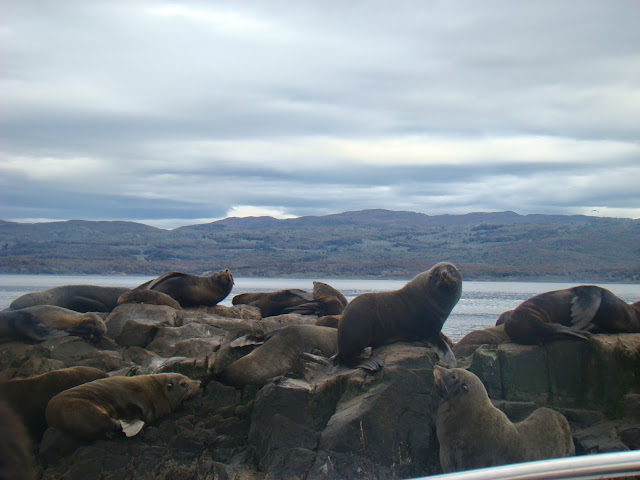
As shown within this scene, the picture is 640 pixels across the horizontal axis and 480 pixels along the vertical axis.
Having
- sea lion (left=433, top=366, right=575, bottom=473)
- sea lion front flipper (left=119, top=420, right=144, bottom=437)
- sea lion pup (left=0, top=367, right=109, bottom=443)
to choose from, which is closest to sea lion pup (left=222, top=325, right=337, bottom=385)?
sea lion front flipper (left=119, top=420, right=144, bottom=437)

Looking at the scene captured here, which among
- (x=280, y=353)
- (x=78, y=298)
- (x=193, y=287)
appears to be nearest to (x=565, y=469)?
(x=280, y=353)

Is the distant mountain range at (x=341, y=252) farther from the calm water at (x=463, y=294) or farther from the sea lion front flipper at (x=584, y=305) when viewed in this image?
the sea lion front flipper at (x=584, y=305)

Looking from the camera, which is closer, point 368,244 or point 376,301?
point 376,301

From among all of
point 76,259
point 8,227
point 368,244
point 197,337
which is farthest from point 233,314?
point 8,227

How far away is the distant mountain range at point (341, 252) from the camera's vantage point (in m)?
69.6

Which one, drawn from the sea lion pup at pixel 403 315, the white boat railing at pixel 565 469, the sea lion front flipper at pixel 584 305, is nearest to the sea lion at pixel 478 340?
the sea lion pup at pixel 403 315

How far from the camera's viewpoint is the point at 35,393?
7.34m

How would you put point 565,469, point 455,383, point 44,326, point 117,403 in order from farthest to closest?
point 44,326
point 117,403
point 455,383
point 565,469

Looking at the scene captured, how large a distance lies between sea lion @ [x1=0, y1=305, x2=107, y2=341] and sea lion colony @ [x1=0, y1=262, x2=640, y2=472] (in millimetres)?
16

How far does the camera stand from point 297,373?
8.12 meters

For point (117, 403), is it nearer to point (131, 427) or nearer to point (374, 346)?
point (131, 427)

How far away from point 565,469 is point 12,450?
1.77 metres

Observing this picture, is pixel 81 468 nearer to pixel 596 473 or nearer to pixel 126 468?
pixel 126 468

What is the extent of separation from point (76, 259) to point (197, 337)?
82.4 meters
